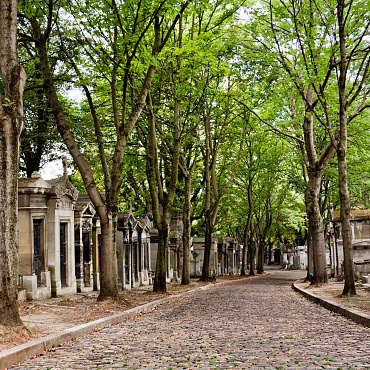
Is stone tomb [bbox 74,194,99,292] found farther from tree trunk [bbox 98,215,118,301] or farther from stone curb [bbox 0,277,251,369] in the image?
stone curb [bbox 0,277,251,369]

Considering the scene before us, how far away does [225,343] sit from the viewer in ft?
25.9

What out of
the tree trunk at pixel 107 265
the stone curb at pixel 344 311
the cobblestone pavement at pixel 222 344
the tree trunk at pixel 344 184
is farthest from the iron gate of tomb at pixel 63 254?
the tree trunk at pixel 344 184

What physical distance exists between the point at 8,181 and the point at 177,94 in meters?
13.7

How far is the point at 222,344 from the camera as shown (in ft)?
25.6

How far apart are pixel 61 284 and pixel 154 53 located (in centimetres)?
789

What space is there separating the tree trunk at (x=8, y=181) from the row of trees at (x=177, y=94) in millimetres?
24

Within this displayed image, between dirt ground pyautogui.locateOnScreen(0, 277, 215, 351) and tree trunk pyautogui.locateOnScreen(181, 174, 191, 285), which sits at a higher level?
tree trunk pyautogui.locateOnScreen(181, 174, 191, 285)

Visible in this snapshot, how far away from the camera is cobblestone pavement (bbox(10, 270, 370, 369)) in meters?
6.43

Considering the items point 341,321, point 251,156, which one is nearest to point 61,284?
point 341,321

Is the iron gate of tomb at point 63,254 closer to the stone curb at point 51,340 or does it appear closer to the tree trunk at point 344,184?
the stone curb at point 51,340

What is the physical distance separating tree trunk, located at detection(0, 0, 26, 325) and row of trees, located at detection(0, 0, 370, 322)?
0.08 ft

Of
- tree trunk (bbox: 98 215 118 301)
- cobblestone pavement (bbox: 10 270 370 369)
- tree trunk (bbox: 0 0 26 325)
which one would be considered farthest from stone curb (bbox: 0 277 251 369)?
tree trunk (bbox: 98 215 118 301)

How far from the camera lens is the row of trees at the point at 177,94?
13.5m

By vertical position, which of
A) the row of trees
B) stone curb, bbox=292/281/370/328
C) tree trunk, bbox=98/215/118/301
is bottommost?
stone curb, bbox=292/281/370/328
